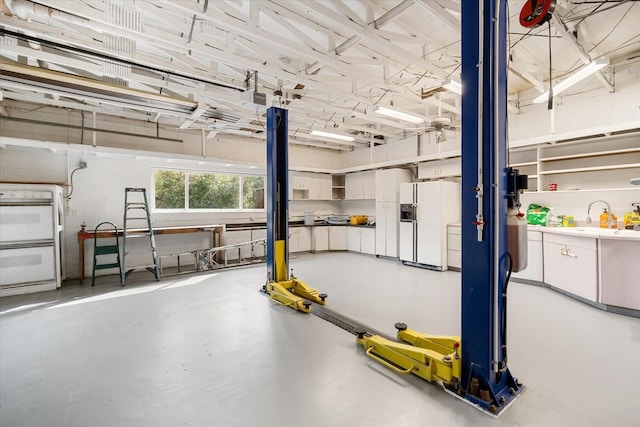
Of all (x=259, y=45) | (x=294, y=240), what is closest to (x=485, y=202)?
(x=259, y=45)

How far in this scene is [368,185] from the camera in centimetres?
866

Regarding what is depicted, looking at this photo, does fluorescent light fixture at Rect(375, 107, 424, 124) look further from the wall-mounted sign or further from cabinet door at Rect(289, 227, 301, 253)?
cabinet door at Rect(289, 227, 301, 253)

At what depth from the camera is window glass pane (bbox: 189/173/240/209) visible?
24.3ft

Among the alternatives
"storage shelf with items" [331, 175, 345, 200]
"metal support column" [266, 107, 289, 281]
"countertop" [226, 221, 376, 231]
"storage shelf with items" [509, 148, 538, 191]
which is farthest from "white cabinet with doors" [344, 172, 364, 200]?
"metal support column" [266, 107, 289, 281]

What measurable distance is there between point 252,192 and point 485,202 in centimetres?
722

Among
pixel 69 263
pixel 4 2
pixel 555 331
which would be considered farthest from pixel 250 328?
pixel 69 263

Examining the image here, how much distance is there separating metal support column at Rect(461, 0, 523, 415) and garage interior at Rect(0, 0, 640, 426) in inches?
5.0

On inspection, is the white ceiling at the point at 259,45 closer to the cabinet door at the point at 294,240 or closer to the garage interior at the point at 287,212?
the garage interior at the point at 287,212

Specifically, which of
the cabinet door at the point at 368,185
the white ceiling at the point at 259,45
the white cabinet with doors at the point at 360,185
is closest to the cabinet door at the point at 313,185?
the white cabinet with doors at the point at 360,185

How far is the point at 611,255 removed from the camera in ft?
11.8

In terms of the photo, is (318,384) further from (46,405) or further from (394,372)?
(46,405)

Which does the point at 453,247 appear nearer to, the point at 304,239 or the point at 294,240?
the point at 304,239

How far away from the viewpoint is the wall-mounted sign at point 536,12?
2.06 meters

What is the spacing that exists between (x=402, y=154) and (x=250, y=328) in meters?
6.49
